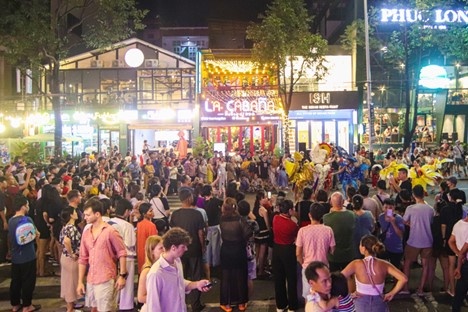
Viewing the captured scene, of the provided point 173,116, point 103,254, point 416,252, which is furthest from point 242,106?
point 103,254

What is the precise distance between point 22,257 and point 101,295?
2.23m

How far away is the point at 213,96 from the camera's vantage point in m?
29.9

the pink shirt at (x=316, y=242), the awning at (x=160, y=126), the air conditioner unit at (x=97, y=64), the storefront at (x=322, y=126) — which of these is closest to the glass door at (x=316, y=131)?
the storefront at (x=322, y=126)

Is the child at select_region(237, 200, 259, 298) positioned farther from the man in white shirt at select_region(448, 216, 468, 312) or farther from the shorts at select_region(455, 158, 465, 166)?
the shorts at select_region(455, 158, 465, 166)

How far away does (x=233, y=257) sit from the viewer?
23.0ft

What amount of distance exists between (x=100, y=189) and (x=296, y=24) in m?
20.1

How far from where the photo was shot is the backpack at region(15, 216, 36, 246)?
7.16m

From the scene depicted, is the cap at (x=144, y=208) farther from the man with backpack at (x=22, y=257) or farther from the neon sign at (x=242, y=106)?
the neon sign at (x=242, y=106)

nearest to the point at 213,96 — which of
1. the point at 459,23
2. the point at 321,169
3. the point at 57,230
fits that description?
the point at 321,169

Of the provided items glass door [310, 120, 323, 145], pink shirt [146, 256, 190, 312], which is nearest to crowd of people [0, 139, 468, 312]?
pink shirt [146, 256, 190, 312]

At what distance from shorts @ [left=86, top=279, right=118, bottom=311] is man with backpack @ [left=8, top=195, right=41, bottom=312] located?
201 centimetres

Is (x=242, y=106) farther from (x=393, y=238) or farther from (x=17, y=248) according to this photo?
(x=17, y=248)

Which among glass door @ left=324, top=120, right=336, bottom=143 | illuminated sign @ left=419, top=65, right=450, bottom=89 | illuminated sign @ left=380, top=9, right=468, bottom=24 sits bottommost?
glass door @ left=324, top=120, right=336, bottom=143

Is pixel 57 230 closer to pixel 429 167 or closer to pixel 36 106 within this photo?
pixel 429 167
